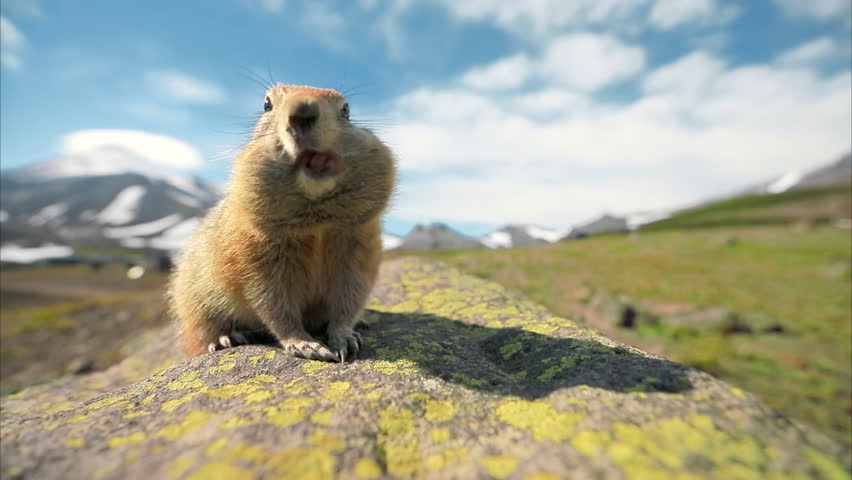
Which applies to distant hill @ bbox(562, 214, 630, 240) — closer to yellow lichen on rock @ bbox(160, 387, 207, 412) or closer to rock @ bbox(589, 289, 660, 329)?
rock @ bbox(589, 289, 660, 329)

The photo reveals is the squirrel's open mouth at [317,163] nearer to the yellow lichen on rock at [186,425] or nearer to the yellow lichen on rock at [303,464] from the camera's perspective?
the yellow lichen on rock at [186,425]

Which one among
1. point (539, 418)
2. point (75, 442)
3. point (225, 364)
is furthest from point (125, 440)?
point (539, 418)

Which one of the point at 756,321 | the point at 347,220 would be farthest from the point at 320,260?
the point at 756,321

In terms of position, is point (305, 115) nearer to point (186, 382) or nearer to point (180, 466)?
point (186, 382)

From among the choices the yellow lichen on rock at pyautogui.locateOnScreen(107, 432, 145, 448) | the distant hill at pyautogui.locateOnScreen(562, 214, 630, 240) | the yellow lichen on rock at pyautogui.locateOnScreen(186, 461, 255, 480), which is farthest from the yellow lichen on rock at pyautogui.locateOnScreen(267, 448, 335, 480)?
the distant hill at pyautogui.locateOnScreen(562, 214, 630, 240)

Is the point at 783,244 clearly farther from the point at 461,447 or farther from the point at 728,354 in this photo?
the point at 461,447

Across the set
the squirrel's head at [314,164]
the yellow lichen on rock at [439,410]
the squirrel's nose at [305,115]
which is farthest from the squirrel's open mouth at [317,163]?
the yellow lichen on rock at [439,410]
